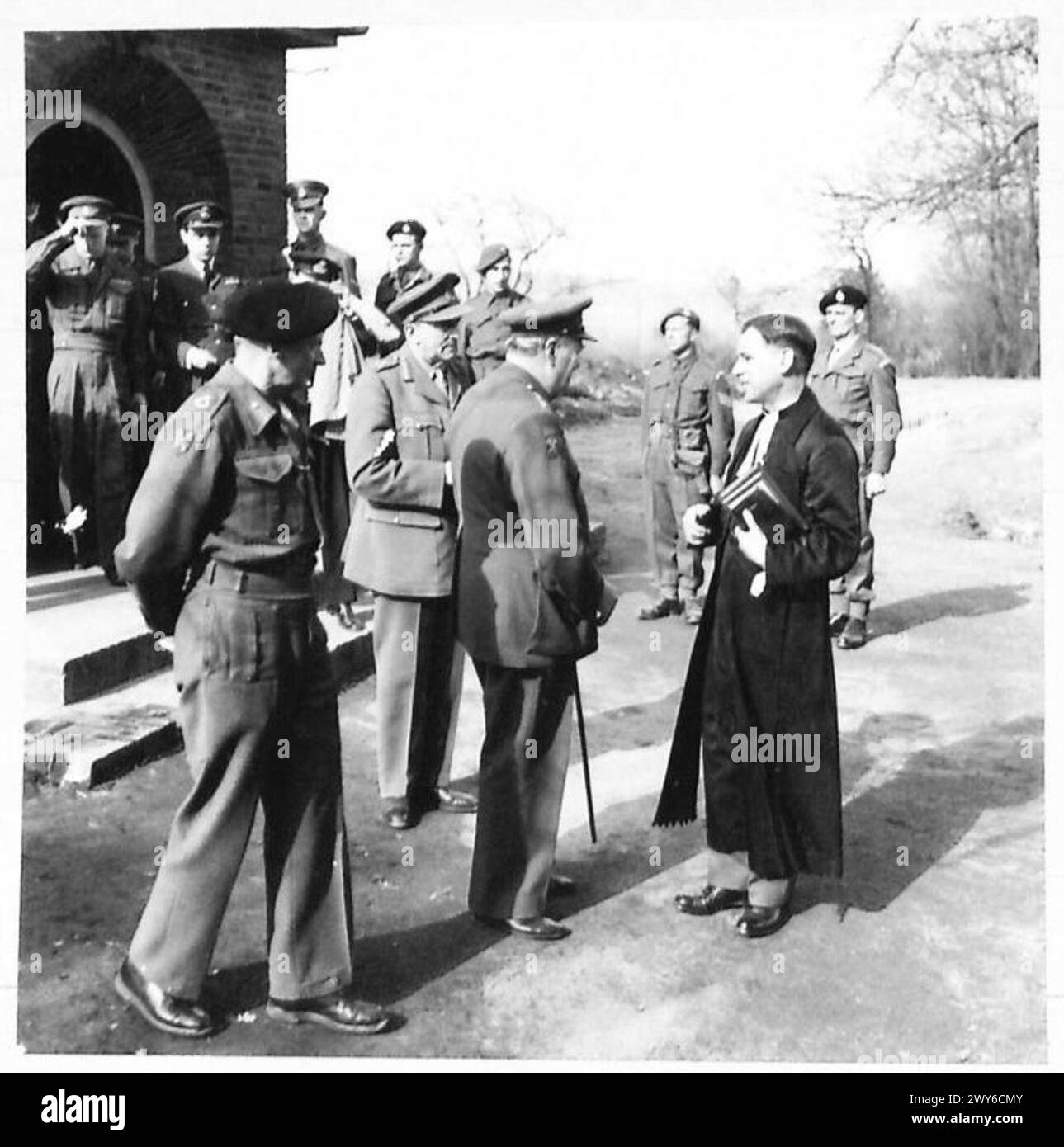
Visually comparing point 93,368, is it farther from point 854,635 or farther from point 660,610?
point 854,635

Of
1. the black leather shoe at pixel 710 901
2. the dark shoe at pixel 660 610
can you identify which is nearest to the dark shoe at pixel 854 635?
the dark shoe at pixel 660 610

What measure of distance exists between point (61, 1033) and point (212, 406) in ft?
6.25

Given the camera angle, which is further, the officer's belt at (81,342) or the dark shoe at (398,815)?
the officer's belt at (81,342)

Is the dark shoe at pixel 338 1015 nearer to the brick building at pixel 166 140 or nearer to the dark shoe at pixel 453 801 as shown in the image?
the dark shoe at pixel 453 801

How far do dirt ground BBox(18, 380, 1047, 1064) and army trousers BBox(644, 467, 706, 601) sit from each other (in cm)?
148

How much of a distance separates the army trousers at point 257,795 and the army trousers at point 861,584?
140 inches

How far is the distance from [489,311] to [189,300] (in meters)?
1.29

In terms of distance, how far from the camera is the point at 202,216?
642 cm

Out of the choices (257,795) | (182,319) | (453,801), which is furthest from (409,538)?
(182,319)

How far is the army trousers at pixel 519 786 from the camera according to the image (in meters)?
4.57

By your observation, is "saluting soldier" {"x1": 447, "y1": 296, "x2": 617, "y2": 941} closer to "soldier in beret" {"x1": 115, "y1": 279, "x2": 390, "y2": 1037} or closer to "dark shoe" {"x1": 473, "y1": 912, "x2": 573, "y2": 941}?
"dark shoe" {"x1": 473, "y1": 912, "x2": 573, "y2": 941}

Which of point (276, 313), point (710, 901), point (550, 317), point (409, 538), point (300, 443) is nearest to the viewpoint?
point (276, 313)

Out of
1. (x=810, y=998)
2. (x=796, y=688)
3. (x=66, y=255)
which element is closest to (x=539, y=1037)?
(x=810, y=998)

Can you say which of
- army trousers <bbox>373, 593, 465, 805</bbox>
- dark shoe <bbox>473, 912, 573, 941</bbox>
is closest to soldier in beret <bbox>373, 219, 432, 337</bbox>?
army trousers <bbox>373, 593, 465, 805</bbox>
